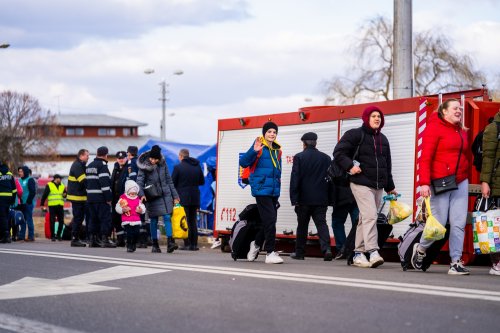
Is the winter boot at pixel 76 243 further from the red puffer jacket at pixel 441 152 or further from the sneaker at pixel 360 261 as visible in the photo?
the red puffer jacket at pixel 441 152

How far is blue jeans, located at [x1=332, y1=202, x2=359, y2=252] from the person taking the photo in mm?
15930

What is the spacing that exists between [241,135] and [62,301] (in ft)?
37.8

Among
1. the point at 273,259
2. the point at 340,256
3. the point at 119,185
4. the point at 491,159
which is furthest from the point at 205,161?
the point at 491,159

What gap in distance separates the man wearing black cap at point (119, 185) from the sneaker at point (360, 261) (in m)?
8.59

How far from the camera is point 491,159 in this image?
11.7 meters

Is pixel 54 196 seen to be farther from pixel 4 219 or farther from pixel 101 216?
pixel 101 216

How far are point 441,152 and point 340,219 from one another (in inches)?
188

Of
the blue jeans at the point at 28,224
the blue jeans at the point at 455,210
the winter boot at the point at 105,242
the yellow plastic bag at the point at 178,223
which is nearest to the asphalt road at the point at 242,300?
the blue jeans at the point at 455,210

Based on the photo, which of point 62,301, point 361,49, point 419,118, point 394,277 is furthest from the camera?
point 361,49

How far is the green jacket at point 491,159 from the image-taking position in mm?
11633

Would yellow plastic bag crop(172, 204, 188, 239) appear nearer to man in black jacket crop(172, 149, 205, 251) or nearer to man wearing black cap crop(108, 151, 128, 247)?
man in black jacket crop(172, 149, 205, 251)

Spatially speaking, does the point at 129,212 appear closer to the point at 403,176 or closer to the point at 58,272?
the point at 403,176

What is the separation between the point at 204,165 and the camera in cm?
2661

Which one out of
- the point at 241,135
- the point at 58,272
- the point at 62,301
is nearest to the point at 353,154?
the point at 58,272
